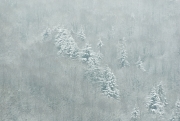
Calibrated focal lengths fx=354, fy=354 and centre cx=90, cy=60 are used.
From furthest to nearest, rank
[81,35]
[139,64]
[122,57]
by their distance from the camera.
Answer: [81,35] < [122,57] < [139,64]

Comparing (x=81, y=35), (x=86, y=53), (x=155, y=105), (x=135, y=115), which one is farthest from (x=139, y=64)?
(x=135, y=115)

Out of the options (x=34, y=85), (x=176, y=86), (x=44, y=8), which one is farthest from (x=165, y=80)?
(x=44, y=8)

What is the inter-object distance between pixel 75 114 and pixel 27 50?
2280 centimetres

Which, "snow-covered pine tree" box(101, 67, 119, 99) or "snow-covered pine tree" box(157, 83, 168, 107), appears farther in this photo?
"snow-covered pine tree" box(101, 67, 119, 99)

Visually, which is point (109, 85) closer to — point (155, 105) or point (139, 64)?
point (155, 105)

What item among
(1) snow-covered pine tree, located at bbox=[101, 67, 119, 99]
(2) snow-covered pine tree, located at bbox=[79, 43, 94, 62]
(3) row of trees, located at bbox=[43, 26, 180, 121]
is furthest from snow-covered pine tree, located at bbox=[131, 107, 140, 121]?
(2) snow-covered pine tree, located at bbox=[79, 43, 94, 62]

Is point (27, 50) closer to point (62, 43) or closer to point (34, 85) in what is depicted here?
point (62, 43)

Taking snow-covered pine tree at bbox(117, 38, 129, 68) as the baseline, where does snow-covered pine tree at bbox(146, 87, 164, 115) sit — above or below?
below

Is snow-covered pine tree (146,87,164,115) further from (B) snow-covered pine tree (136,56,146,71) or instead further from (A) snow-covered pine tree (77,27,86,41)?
(A) snow-covered pine tree (77,27,86,41)

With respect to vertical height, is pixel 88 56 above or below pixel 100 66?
above

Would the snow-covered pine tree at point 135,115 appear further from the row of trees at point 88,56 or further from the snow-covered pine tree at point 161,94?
the snow-covered pine tree at point 161,94

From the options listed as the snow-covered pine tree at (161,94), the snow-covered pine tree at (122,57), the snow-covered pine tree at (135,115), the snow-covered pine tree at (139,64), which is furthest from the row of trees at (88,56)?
the snow-covered pine tree at (139,64)

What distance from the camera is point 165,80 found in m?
80.1

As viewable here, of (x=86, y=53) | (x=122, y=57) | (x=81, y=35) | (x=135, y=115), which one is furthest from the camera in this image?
(x=81, y=35)
